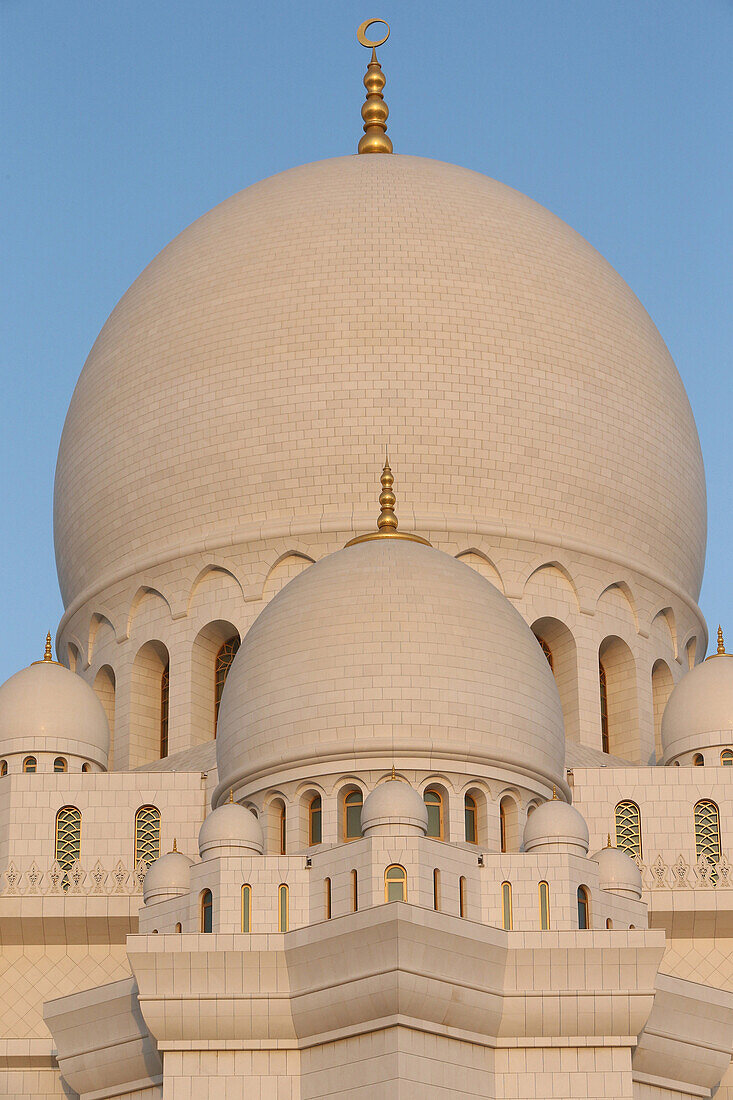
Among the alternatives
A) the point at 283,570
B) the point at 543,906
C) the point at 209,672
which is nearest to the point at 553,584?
the point at 283,570

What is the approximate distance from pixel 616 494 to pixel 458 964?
13.0 metres

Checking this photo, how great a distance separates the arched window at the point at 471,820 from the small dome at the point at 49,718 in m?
7.29

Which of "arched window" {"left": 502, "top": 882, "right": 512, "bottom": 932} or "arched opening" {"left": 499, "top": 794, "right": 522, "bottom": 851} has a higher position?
"arched opening" {"left": 499, "top": 794, "right": 522, "bottom": 851}

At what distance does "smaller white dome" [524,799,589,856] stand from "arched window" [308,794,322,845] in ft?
9.67

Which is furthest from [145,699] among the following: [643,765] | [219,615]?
[643,765]

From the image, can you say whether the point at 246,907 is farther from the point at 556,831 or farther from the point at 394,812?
the point at 556,831

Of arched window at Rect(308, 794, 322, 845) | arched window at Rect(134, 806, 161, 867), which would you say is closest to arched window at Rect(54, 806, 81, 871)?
arched window at Rect(134, 806, 161, 867)

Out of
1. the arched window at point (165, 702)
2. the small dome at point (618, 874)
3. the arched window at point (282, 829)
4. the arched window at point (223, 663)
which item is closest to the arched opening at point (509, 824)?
the small dome at point (618, 874)

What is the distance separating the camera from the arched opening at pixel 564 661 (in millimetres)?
37531

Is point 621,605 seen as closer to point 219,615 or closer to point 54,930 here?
point 219,615

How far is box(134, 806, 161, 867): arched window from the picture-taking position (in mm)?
34312

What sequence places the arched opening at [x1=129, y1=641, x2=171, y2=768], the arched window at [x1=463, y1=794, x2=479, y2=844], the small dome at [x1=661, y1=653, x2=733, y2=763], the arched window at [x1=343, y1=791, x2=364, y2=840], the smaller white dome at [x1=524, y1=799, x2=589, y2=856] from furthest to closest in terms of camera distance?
the arched opening at [x1=129, y1=641, x2=171, y2=768] < the small dome at [x1=661, y1=653, x2=733, y2=763] < the arched window at [x1=463, y1=794, x2=479, y2=844] < the arched window at [x1=343, y1=791, x2=364, y2=840] < the smaller white dome at [x1=524, y1=799, x2=589, y2=856]

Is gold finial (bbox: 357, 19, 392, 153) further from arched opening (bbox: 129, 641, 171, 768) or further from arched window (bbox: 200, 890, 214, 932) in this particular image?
arched window (bbox: 200, 890, 214, 932)

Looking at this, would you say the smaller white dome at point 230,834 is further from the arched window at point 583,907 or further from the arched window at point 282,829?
the arched window at point 583,907
